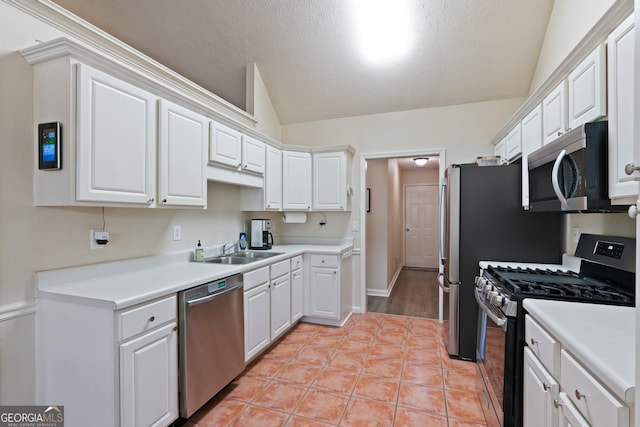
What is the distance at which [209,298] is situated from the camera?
1.94 metres

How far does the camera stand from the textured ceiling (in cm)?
271

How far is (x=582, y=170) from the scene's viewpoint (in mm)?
1394

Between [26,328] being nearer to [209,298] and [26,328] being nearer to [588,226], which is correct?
[209,298]

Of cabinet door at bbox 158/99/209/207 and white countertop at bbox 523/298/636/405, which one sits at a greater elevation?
cabinet door at bbox 158/99/209/207

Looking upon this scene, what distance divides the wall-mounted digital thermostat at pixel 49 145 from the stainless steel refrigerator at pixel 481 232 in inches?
108

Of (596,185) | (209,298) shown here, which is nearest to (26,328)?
(209,298)

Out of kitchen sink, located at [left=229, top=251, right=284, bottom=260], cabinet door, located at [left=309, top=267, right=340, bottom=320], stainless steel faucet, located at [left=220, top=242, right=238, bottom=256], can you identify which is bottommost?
cabinet door, located at [left=309, top=267, right=340, bottom=320]

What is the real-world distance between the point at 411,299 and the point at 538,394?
3.34m

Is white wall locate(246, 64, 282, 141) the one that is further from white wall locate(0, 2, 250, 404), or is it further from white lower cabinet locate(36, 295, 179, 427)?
white lower cabinet locate(36, 295, 179, 427)

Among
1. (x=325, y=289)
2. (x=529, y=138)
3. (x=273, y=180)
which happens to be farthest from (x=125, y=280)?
(x=529, y=138)

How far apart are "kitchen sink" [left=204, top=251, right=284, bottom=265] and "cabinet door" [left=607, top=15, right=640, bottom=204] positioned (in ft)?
8.30

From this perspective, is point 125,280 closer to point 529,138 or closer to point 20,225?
point 20,225

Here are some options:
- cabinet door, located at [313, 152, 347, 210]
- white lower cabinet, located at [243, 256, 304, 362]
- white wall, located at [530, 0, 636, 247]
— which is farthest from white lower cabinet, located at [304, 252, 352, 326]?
white wall, located at [530, 0, 636, 247]

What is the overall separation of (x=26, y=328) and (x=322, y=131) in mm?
3446
